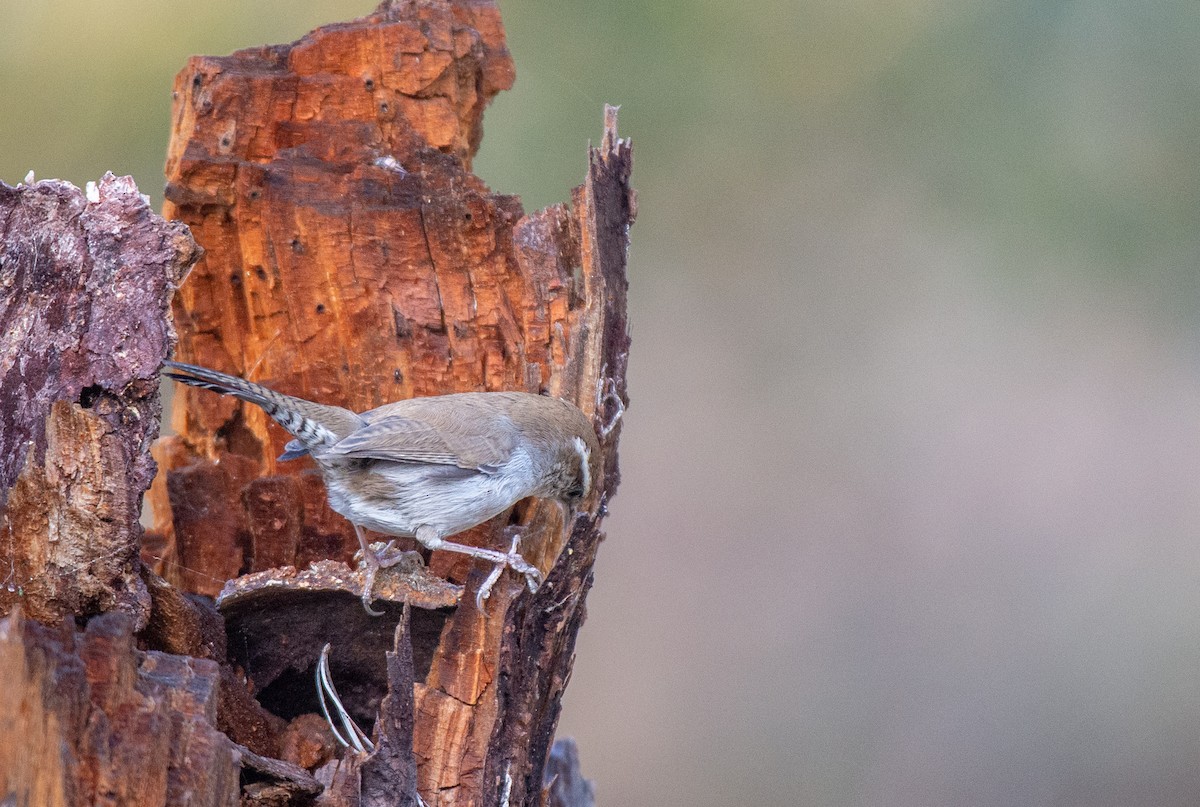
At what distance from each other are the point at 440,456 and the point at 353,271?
0.67 meters

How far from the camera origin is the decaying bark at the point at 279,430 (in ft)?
7.71

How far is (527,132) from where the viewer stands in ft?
21.5

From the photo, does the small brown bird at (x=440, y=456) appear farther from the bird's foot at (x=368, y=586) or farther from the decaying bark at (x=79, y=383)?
the decaying bark at (x=79, y=383)

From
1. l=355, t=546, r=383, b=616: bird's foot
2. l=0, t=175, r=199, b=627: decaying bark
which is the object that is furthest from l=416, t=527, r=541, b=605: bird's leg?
l=0, t=175, r=199, b=627: decaying bark

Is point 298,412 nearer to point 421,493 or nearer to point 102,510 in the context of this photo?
point 421,493

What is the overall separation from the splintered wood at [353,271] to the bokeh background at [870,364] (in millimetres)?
2666

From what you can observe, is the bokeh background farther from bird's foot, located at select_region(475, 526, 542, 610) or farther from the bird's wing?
the bird's wing

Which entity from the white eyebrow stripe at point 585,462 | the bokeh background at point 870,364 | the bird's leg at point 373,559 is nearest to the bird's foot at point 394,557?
the bird's leg at point 373,559

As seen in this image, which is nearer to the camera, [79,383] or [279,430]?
[79,383]

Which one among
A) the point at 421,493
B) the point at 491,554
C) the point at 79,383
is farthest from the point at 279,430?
the point at 79,383

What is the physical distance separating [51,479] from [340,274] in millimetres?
1375

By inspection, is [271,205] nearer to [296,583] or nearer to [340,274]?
[340,274]

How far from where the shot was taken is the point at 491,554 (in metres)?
3.29

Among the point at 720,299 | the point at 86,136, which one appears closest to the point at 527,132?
the point at 720,299
